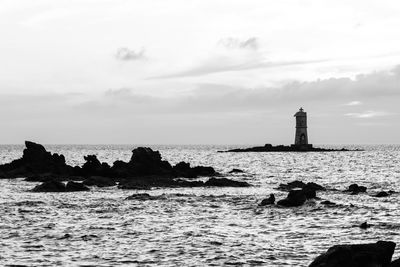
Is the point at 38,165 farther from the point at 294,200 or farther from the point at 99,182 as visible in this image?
the point at 294,200

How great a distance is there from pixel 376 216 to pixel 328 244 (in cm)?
1016

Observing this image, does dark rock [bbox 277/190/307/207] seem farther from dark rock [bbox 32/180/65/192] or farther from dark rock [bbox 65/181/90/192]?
dark rock [bbox 32/180/65/192]

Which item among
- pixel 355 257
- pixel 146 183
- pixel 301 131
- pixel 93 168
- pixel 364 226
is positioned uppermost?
pixel 301 131

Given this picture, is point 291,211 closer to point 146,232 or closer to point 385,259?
point 146,232

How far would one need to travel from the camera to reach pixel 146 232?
28312mm

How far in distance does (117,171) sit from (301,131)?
10080 cm

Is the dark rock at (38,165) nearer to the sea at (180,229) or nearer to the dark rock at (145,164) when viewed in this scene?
the dark rock at (145,164)

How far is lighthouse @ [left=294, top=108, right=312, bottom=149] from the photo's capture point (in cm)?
15425

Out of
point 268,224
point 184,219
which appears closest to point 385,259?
point 268,224

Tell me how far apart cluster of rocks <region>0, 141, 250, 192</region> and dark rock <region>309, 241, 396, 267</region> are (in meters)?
36.9

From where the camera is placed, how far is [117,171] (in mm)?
65375

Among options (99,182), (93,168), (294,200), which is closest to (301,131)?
(93,168)

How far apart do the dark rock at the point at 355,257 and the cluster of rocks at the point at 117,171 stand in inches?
1452

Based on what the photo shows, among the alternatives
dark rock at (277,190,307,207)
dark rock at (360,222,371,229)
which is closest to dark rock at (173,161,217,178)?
dark rock at (277,190,307,207)
